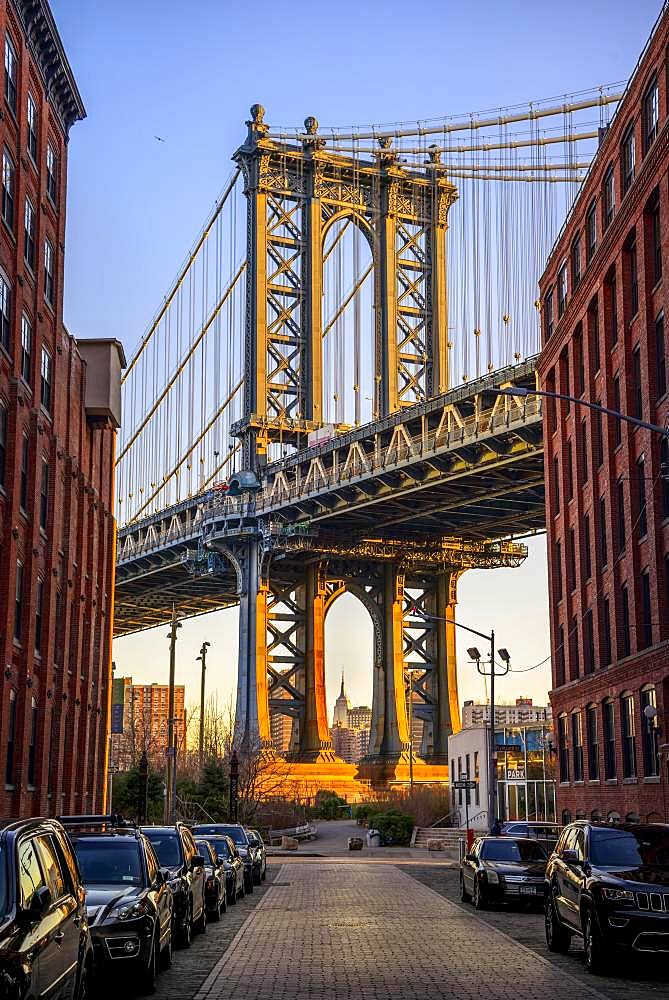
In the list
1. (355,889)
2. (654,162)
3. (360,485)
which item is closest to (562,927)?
(355,889)

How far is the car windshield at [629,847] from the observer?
1758cm

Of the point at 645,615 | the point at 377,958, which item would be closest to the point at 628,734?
the point at 645,615

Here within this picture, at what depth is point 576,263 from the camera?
5128 cm

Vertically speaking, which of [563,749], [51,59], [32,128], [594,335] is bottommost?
[563,749]

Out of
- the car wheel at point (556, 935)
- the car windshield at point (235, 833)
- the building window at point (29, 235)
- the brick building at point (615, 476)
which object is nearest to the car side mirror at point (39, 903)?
the car wheel at point (556, 935)

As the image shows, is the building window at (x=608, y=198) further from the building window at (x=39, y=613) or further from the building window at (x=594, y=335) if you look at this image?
the building window at (x=39, y=613)

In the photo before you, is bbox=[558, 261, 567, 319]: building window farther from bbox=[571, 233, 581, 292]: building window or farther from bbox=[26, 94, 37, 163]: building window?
bbox=[26, 94, 37, 163]: building window

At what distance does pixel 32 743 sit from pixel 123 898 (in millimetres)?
25960

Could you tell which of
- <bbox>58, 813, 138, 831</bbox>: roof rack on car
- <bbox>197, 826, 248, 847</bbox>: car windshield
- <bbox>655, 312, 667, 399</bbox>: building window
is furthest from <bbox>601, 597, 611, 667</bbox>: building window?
<bbox>58, 813, 138, 831</bbox>: roof rack on car

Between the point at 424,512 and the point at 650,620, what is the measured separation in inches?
1698

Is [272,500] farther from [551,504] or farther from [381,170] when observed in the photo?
[551,504]

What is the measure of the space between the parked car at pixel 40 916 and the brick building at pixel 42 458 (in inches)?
987

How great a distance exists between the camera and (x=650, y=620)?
4078 centimetres

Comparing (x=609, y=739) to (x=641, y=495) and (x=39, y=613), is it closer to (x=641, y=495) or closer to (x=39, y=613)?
(x=641, y=495)
